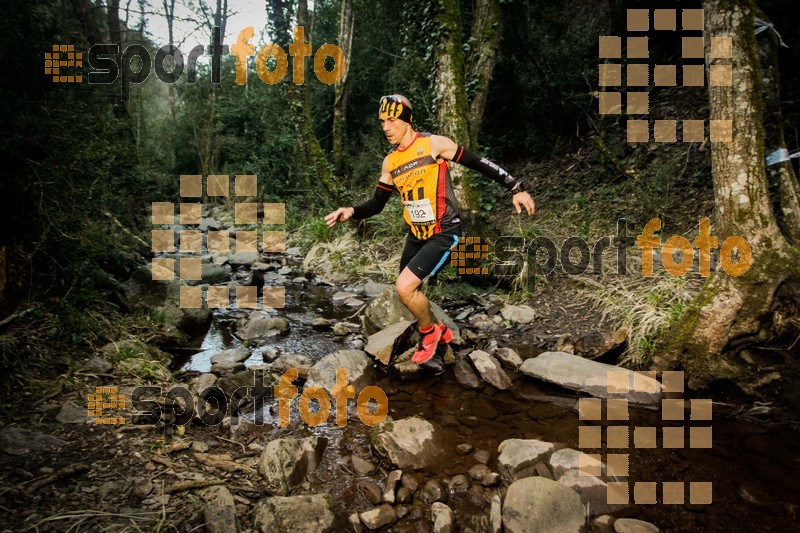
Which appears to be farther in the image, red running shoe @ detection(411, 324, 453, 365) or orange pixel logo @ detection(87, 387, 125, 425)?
red running shoe @ detection(411, 324, 453, 365)

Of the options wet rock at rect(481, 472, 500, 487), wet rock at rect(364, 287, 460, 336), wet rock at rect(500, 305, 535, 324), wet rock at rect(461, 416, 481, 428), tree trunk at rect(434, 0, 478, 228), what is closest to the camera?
wet rock at rect(481, 472, 500, 487)

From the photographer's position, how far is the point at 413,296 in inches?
146

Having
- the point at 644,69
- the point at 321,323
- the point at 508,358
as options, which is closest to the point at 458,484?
the point at 508,358

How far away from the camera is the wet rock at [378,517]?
211 centimetres

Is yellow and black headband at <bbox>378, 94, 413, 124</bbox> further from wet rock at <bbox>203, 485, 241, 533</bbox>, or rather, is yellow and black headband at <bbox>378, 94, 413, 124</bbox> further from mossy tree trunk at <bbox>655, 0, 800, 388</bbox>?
wet rock at <bbox>203, 485, 241, 533</bbox>

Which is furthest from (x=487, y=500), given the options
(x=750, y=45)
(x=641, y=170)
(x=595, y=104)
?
(x=595, y=104)

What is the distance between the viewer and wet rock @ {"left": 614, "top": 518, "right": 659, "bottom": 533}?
2.03 meters

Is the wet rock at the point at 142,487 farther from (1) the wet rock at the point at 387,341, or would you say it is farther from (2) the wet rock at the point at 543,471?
(2) the wet rock at the point at 543,471

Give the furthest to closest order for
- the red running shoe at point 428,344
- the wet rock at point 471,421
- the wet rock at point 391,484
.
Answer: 1. the red running shoe at point 428,344
2. the wet rock at point 471,421
3. the wet rock at point 391,484

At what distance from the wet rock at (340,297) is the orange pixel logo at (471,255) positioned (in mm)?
1826

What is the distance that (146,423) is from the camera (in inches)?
106

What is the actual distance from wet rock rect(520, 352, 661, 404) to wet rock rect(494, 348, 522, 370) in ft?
0.38

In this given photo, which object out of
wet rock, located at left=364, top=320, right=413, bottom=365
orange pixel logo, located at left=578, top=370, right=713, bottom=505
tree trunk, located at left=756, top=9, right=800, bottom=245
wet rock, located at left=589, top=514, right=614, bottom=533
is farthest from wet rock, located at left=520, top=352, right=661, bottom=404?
tree trunk, located at left=756, top=9, right=800, bottom=245

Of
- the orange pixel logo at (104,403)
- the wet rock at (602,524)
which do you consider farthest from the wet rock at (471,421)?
the orange pixel logo at (104,403)
